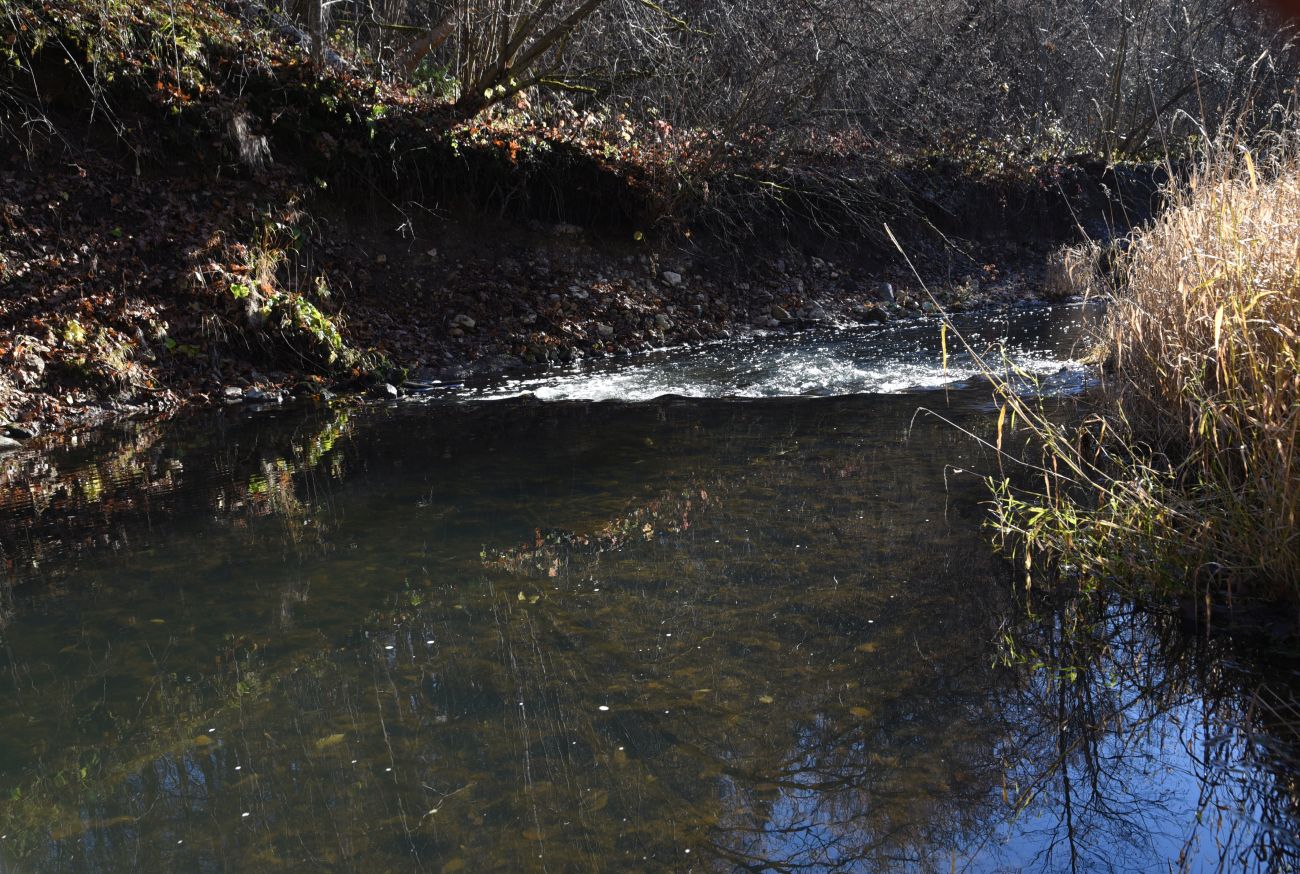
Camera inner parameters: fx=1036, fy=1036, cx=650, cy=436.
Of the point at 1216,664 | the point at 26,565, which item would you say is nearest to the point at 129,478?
the point at 26,565

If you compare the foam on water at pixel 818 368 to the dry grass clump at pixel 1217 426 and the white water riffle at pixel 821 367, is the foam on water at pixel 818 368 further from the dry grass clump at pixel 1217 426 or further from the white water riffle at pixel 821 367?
the dry grass clump at pixel 1217 426

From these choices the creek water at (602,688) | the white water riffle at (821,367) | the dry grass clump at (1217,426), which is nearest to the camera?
the creek water at (602,688)

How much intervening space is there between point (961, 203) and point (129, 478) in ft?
47.0

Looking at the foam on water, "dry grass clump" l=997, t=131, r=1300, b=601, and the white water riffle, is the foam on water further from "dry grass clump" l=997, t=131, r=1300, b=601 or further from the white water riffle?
"dry grass clump" l=997, t=131, r=1300, b=601

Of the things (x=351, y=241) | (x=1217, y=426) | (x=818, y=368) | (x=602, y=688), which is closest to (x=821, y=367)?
(x=818, y=368)

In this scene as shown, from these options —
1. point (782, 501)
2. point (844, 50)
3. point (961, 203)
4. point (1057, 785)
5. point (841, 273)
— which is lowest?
point (1057, 785)

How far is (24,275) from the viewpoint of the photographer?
28.7 feet

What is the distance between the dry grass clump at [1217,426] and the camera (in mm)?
3500

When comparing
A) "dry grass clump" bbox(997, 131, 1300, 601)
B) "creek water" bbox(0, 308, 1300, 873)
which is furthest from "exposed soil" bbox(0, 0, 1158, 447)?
"dry grass clump" bbox(997, 131, 1300, 601)

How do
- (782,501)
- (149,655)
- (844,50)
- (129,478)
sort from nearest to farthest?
(149,655) < (782,501) < (129,478) < (844,50)

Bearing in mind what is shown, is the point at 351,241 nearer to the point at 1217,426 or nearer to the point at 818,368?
the point at 818,368

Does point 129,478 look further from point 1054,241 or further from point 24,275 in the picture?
point 1054,241

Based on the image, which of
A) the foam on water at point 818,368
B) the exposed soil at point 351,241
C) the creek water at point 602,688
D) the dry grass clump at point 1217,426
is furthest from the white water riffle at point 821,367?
the dry grass clump at point 1217,426

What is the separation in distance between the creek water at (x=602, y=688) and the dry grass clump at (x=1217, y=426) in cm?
27
